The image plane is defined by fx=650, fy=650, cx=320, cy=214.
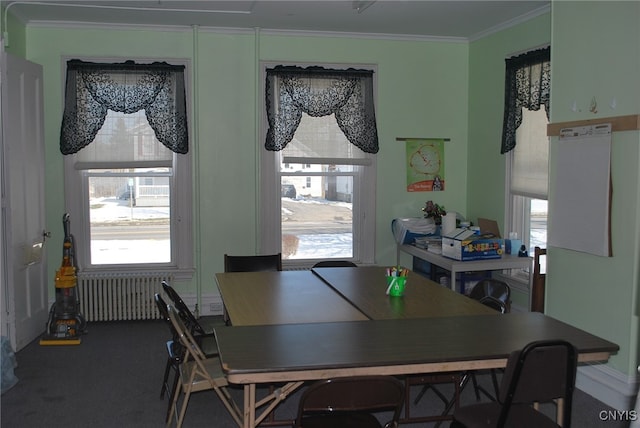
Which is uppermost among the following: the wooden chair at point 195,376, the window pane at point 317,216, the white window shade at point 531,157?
the white window shade at point 531,157

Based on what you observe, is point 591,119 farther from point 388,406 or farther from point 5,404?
point 5,404

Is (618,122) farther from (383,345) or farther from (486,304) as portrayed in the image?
(383,345)

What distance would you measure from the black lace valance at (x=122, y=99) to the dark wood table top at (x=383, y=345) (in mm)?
3715

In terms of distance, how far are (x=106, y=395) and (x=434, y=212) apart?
3989 millimetres

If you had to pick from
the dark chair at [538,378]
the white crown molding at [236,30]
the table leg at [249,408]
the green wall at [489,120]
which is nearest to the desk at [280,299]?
the table leg at [249,408]

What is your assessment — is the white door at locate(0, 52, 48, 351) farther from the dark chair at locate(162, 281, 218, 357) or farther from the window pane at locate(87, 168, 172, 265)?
the dark chair at locate(162, 281, 218, 357)

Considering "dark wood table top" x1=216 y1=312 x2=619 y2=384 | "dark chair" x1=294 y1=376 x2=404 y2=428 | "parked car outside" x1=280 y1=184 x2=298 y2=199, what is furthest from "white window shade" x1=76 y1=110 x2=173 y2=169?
"dark chair" x1=294 y1=376 x2=404 y2=428

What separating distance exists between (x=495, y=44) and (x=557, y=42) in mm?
1938

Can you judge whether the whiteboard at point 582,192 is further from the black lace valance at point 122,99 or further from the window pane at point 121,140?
the window pane at point 121,140

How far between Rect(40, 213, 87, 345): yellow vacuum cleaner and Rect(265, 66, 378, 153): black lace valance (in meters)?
2.31

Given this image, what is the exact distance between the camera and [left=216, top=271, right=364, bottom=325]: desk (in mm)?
3902

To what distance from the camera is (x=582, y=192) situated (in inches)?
185

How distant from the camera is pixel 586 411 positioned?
446 centimetres

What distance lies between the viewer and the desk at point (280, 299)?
3.90m
